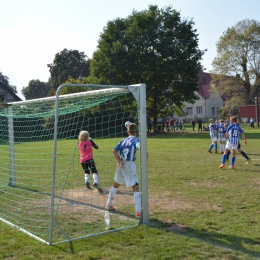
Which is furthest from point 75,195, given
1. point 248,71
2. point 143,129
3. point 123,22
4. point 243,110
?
point 243,110

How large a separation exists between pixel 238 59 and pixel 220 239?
50.8 meters

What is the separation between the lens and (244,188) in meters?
9.02

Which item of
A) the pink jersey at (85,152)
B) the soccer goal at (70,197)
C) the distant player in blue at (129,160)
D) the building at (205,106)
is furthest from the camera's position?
the building at (205,106)

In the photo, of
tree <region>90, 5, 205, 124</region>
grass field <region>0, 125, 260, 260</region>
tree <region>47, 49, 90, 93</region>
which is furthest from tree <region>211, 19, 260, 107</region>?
grass field <region>0, 125, 260, 260</region>

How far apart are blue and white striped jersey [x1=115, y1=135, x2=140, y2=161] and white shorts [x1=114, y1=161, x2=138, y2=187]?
100 millimetres

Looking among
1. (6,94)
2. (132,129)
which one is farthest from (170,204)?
(6,94)

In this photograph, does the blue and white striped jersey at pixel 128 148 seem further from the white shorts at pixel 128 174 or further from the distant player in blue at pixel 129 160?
the white shorts at pixel 128 174

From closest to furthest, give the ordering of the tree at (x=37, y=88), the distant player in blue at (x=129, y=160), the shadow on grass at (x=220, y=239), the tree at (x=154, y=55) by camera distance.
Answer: the shadow on grass at (x=220, y=239) < the distant player in blue at (x=129, y=160) < the tree at (x=154, y=55) < the tree at (x=37, y=88)

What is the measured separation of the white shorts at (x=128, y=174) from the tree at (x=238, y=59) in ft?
160

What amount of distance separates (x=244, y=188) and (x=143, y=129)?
405 centimetres

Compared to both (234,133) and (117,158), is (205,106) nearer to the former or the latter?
(234,133)

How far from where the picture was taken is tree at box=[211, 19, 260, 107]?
52438 mm

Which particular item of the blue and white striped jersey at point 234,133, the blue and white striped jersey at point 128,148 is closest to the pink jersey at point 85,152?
the blue and white striped jersey at point 128,148

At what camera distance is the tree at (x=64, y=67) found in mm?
65369
